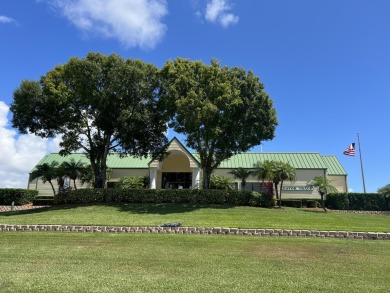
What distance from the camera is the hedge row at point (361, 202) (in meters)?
33.2

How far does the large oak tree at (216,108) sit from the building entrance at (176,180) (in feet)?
27.2

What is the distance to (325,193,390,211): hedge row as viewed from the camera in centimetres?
3319

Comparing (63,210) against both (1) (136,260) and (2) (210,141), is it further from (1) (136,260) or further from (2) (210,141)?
(1) (136,260)

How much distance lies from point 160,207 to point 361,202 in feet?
66.0

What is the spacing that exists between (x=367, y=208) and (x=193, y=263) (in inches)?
1153

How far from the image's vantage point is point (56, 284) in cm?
713

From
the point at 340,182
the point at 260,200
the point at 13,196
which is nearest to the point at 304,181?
the point at 340,182

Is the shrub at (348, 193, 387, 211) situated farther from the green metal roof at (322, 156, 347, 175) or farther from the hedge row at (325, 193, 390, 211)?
the green metal roof at (322, 156, 347, 175)

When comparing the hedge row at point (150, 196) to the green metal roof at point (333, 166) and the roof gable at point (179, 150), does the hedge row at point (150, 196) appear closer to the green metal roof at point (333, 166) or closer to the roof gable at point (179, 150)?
the roof gable at point (179, 150)

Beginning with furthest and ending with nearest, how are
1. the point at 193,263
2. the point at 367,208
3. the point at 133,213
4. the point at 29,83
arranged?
the point at 367,208, the point at 29,83, the point at 133,213, the point at 193,263

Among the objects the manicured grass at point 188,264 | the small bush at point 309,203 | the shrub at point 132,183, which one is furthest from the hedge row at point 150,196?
the manicured grass at point 188,264

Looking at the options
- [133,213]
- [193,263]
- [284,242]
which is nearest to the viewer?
[193,263]

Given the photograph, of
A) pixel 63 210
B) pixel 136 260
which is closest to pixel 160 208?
pixel 63 210

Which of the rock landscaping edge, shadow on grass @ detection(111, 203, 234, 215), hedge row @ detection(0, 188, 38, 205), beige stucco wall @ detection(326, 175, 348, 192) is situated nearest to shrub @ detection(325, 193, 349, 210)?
beige stucco wall @ detection(326, 175, 348, 192)
